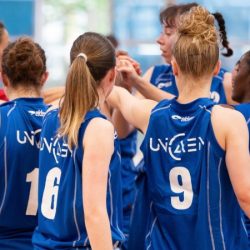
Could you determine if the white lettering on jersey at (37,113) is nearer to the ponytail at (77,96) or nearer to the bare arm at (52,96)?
the ponytail at (77,96)

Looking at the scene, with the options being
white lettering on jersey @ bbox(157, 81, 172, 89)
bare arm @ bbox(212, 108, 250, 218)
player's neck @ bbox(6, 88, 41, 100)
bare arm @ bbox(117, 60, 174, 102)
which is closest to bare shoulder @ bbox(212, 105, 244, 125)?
bare arm @ bbox(212, 108, 250, 218)

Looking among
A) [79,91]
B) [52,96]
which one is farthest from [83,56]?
[52,96]

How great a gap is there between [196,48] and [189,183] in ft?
1.51

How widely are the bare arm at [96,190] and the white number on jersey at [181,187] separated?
27cm

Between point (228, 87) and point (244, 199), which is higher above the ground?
point (228, 87)

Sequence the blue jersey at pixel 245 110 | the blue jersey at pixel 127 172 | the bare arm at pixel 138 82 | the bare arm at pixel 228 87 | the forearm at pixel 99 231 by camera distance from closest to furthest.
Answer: the forearm at pixel 99 231
the blue jersey at pixel 245 110
the bare arm at pixel 138 82
the bare arm at pixel 228 87
the blue jersey at pixel 127 172

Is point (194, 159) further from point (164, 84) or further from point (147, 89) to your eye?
point (164, 84)

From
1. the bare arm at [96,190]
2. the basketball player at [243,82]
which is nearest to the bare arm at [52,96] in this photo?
the basketball player at [243,82]

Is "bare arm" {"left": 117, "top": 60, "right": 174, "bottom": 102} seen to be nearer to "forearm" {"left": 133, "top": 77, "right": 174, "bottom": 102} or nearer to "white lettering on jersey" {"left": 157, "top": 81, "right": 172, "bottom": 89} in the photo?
"forearm" {"left": 133, "top": 77, "right": 174, "bottom": 102}

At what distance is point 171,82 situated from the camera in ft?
12.7

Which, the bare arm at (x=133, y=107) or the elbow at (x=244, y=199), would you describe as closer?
the elbow at (x=244, y=199)

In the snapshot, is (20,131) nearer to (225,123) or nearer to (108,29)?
(225,123)

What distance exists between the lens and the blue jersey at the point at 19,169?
9.30 ft

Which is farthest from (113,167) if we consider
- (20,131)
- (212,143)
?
(20,131)
